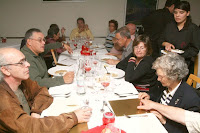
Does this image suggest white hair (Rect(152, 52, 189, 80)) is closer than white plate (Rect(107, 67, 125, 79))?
Yes

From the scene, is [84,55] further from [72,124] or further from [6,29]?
[6,29]

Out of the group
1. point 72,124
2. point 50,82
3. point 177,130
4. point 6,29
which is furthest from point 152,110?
point 6,29

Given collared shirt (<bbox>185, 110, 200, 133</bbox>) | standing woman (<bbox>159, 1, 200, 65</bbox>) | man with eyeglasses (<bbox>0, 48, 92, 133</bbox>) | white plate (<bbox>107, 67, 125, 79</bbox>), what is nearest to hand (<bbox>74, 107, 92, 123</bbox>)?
man with eyeglasses (<bbox>0, 48, 92, 133</bbox>)

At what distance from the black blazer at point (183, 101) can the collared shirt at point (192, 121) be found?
0.15m

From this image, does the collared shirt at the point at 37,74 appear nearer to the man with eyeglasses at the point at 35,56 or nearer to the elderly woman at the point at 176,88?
the man with eyeglasses at the point at 35,56

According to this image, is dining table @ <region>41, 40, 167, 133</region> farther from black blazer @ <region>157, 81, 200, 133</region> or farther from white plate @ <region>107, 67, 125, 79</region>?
black blazer @ <region>157, 81, 200, 133</region>

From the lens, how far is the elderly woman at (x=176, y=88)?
4.69 feet

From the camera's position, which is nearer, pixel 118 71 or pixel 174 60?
pixel 174 60

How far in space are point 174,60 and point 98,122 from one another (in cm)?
90

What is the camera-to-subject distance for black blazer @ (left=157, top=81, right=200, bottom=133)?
4.65 feet

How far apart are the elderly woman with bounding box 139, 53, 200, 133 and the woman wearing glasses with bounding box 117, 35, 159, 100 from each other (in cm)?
41

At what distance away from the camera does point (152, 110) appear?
4.73 ft

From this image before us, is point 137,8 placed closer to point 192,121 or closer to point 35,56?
point 35,56

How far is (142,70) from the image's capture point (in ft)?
6.73
